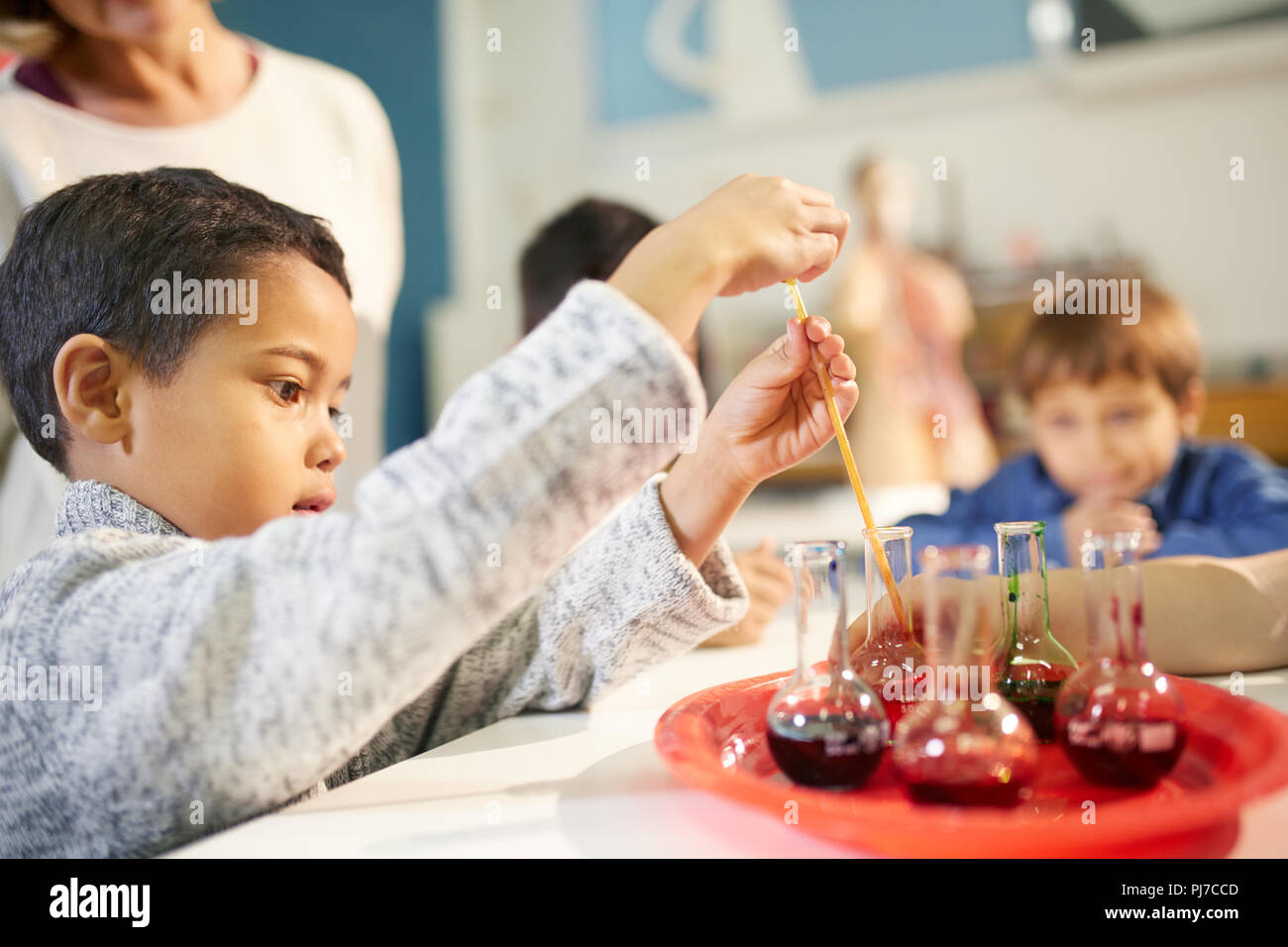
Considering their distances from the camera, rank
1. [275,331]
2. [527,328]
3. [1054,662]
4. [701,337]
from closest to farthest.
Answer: [1054,662] → [275,331] → [527,328] → [701,337]

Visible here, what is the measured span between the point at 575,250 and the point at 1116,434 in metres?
1.04

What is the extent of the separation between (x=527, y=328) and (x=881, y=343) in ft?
8.72

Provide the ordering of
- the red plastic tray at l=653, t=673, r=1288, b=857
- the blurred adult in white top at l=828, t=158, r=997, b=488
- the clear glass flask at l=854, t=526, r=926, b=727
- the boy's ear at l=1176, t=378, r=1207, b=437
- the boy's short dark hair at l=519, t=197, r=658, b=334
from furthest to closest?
the blurred adult in white top at l=828, t=158, r=997, b=488 < the boy's ear at l=1176, t=378, r=1207, b=437 < the boy's short dark hair at l=519, t=197, r=658, b=334 < the clear glass flask at l=854, t=526, r=926, b=727 < the red plastic tray at l=653, t=673, r=1288, b=857

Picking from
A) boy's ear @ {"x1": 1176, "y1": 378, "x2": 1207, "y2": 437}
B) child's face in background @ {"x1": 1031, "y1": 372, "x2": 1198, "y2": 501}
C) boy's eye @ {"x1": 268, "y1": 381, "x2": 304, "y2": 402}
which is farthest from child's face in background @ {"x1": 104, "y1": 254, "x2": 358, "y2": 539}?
boy's ear @ {"x1": 1176, "y1": 378, "x2": 1207, "y2": 437}

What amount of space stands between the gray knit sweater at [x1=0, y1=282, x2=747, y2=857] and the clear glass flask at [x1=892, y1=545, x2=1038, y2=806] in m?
0.17

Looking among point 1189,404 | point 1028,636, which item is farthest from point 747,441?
point 1189,404

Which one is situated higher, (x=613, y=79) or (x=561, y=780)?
(x=613, y=79)

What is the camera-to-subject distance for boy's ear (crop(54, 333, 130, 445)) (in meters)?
0.75

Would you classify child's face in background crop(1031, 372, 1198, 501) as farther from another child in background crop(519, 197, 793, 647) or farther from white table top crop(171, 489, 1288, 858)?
white table top crop(171, 489, 1288, 858)

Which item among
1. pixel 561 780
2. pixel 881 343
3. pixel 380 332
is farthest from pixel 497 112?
pixel 561 780

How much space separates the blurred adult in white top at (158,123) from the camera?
1297 mm
